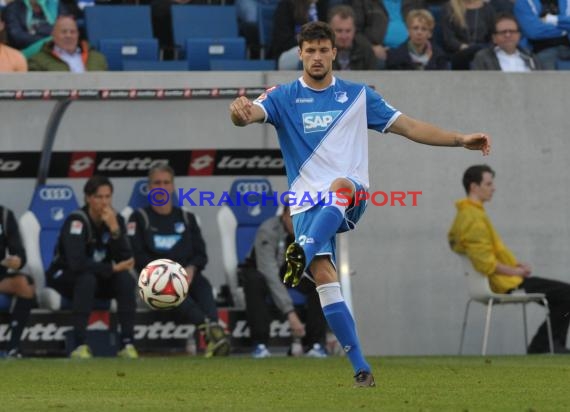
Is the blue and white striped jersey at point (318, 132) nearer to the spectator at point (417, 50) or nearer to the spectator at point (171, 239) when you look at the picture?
the spectator at point (171, 239)

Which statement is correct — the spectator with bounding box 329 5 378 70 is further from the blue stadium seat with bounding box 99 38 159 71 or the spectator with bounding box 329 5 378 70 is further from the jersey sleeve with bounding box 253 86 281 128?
the jersey sleeve with bounding box 253 86 281 128

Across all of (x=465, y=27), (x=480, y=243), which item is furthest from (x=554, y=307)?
(x=465, y=27)

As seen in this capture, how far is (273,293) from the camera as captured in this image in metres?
14.0

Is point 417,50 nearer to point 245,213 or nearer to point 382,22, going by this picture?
point 382,22

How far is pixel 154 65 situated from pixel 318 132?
20.2ft

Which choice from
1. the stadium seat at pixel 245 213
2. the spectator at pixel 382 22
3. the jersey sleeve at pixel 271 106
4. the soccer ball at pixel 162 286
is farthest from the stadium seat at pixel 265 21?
the jersey sleeve at pixel 271 106

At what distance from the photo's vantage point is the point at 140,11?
15867 mm

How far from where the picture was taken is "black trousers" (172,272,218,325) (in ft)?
45.0

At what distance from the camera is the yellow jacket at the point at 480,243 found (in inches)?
555

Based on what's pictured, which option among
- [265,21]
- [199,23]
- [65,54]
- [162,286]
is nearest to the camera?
[162,286]

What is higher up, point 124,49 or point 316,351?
point 124,49

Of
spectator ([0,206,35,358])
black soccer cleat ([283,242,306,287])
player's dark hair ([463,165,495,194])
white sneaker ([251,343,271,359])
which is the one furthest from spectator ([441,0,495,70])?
black soccer cleat ([283,242,306,287])

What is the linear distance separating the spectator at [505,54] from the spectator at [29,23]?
14.7 ft

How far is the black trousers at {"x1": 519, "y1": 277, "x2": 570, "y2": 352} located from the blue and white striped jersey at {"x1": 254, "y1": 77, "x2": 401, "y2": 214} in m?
5.31
